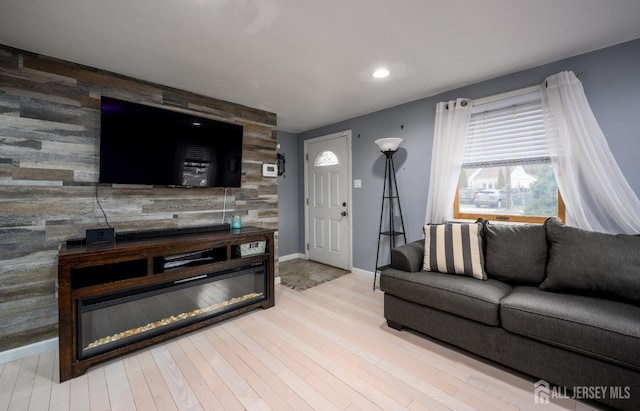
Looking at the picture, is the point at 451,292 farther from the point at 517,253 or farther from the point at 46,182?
the point at 46,182

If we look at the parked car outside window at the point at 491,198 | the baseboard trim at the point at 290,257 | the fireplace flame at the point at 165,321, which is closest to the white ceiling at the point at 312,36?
the parked car outside window at the point at 491,198

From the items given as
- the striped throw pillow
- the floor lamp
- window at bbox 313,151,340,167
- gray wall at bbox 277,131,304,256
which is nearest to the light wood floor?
the striped throw pillow

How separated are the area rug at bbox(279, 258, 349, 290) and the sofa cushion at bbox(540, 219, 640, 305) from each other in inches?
96.4

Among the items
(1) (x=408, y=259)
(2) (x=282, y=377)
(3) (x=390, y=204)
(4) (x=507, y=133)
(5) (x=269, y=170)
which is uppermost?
(4) (x=507, y=133)

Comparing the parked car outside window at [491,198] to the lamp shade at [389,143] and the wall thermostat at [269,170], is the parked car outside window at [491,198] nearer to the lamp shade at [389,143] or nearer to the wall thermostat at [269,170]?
the lamp shade at [389,143]

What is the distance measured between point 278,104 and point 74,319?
2.78 m

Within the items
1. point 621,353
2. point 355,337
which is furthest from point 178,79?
point 621,353

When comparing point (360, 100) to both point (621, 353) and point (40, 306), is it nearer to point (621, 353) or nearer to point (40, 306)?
point (621, 353)

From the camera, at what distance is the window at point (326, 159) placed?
14.1 ft

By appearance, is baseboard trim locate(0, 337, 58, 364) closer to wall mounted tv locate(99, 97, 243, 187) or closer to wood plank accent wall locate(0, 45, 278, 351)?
wood plank accent wall locate(0, 45, 278, 351)

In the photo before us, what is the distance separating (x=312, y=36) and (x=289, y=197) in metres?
3.14

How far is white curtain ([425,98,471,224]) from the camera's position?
2.79 m

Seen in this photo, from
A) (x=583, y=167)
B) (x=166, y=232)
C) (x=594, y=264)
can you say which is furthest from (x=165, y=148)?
(x=583, y=167)

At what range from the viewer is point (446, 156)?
2865 millimetres
